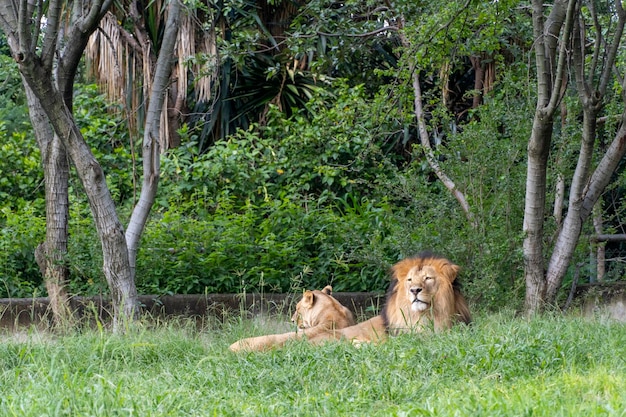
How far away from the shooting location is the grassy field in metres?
4.55

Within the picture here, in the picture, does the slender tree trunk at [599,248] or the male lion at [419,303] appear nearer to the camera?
the male lion at [419,303]

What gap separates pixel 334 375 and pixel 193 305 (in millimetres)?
4822

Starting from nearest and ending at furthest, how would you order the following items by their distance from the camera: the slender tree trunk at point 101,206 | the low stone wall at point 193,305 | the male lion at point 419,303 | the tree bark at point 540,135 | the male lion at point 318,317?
the male lion at point 419,303 < the male lion at point 318,317 < the slender tree trunk at point 101,206 < the tree bark at point 540,135 < the low stone wall at point 193,305

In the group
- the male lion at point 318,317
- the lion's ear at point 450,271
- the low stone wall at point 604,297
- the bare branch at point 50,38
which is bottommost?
the low stone wall at point 604,297

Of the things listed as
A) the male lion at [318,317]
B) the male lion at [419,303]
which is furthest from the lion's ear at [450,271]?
the male lion at [318,317]

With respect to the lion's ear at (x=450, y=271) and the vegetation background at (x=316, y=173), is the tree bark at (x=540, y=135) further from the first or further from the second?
the lion's ear at (x=450, y=271)

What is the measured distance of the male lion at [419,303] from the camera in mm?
7332

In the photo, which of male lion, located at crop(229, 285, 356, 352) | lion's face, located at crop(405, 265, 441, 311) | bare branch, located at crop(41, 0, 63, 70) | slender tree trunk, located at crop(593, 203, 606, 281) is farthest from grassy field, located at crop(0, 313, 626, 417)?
slender tree trunk, located at crop(593, 203, 606, 281)

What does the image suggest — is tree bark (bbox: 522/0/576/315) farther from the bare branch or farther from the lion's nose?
the bare branch

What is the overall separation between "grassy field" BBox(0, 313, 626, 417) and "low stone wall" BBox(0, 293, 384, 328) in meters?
2.28

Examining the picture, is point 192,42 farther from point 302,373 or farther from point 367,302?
point 302,373

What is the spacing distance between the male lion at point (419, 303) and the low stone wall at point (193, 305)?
201 cm

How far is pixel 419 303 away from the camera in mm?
7332

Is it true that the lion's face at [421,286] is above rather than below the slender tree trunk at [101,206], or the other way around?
below
